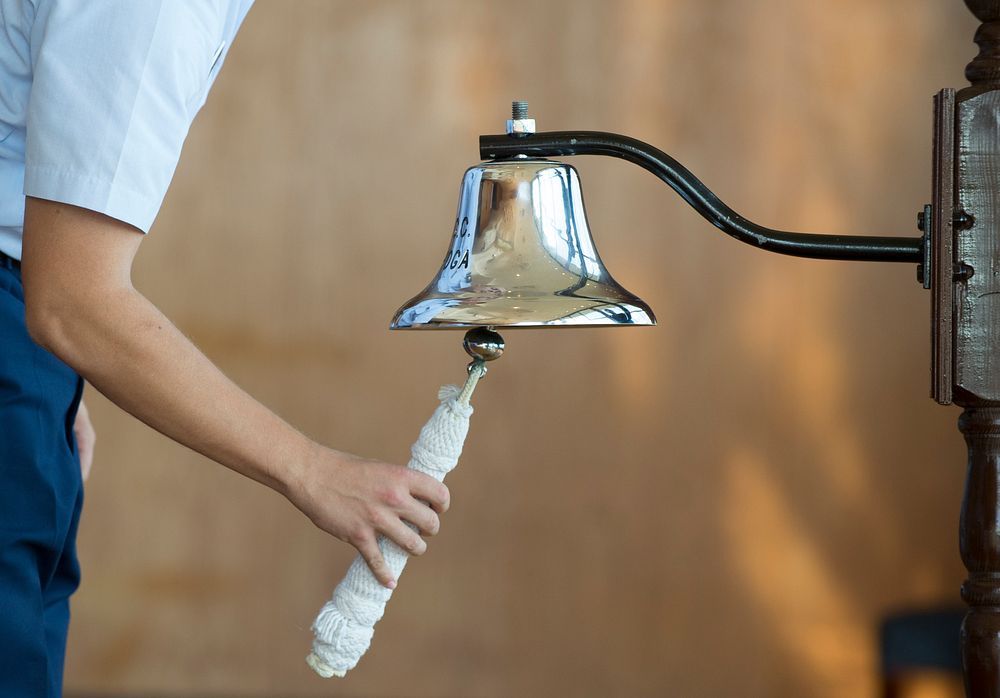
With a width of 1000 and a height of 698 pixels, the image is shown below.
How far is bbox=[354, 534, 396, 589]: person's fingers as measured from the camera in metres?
0.82

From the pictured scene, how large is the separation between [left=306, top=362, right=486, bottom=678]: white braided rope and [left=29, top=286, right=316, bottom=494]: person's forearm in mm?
88

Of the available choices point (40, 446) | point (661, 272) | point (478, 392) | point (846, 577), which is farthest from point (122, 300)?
point (846, 577)

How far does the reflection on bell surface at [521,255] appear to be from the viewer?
2.52 feet

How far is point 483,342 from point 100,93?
314 millimetres

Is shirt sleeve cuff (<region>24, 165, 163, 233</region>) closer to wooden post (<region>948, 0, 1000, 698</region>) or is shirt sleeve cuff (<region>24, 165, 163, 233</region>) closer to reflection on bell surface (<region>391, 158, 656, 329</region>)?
reflection on bell surface (<region>391, 158, 656, 329</region>)

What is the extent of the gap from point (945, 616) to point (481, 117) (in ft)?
4.27

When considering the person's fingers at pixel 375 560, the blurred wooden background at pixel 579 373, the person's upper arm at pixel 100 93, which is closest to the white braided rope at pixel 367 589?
the person's fingers at pixel 375 560

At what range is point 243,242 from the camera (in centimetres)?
218

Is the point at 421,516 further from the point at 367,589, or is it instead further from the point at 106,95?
the point at 106,95

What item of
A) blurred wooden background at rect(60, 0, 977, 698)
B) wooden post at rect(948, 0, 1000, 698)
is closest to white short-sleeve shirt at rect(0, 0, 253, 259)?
wooden post at rect(948, 0, 1000, 698)

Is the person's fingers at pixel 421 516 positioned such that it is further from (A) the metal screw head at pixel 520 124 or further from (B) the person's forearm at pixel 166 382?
(A) the metal screw head at pixel 520 124

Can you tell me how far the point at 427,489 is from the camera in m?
0.83

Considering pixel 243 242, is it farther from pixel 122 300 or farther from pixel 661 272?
pixel 122 300

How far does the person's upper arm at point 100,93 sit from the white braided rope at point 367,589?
0.27 metres
